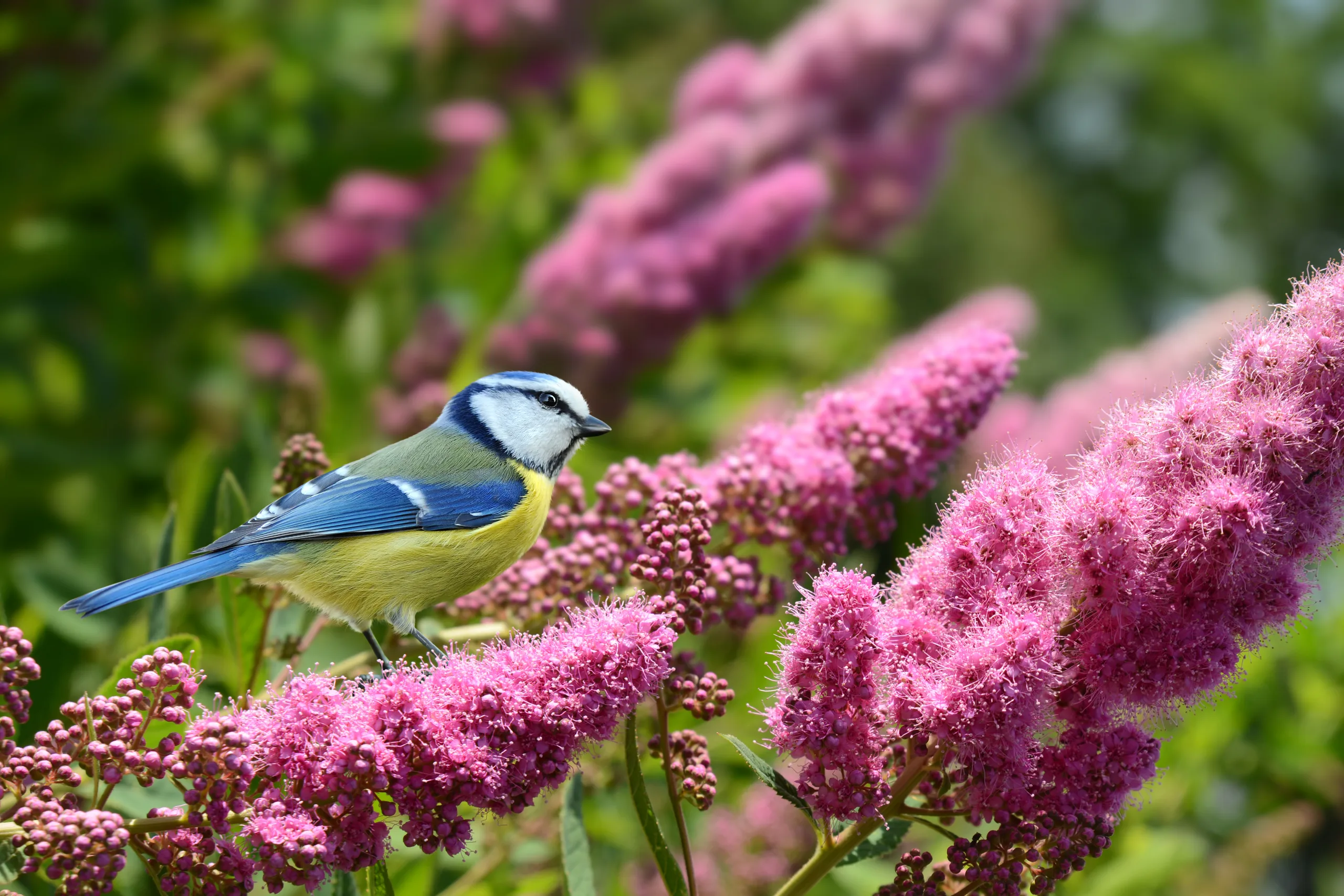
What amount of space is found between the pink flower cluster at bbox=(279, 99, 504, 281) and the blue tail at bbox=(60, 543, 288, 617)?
2.45 metres

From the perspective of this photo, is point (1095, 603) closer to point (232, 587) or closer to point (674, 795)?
point (674, 795)

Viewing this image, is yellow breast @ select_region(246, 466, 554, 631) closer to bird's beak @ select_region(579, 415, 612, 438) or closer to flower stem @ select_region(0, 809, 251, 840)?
bird's beak @ select_region(579, 415, 612, 438)

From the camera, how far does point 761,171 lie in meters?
4.03

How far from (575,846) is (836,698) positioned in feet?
1.31

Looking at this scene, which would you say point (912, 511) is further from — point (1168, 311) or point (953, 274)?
point (1168, 311)

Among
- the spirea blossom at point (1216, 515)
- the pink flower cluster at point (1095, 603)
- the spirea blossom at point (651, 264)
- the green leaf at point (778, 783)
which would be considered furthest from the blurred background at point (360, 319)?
the spirea blossom at point (1216, 515)

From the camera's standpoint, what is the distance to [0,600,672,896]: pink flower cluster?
50.9 inches

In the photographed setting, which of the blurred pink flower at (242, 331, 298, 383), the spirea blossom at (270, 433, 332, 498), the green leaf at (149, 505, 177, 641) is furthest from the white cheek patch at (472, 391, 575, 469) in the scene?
the blurred pink flower at (242, 331, 298, 383)

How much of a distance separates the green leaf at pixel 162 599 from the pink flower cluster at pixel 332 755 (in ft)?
1.66

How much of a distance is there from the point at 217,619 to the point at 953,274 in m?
11.4

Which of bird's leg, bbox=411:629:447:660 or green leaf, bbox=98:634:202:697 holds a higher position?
green leaf, bbox=98:634:202:697

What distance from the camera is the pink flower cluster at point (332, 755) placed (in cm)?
129

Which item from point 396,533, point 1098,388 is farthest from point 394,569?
point 1098,388

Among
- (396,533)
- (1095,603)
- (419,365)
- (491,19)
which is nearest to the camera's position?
(1095,603)
